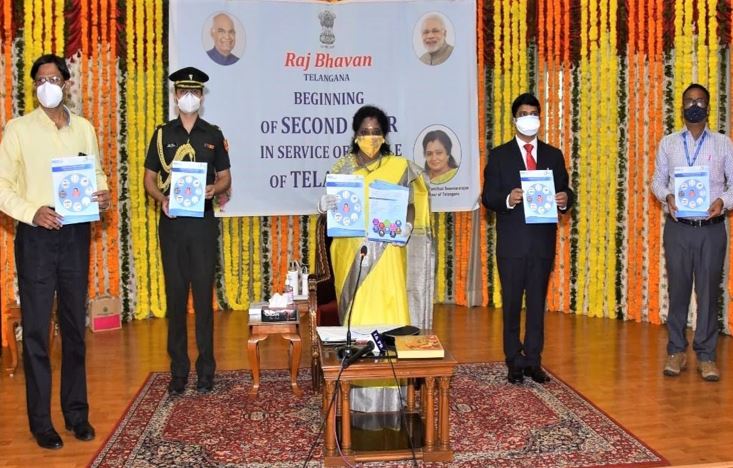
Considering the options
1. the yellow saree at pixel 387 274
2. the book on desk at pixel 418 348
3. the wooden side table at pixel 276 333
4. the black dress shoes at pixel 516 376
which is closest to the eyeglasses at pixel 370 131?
the yellow saree at pixel 387 274

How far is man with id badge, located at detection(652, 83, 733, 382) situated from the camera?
16.9 feet

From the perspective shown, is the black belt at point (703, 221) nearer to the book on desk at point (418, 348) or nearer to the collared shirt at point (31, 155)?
the book on desk at point (418, 348)

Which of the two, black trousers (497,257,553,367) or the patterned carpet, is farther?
black trousers (497,257,553,367)

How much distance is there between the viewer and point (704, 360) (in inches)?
213

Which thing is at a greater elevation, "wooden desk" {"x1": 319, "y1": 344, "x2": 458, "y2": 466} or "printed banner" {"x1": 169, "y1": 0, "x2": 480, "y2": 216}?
"printed banner" {"x1": 169, "y1": 0, "x2": 480, "y2": 216}

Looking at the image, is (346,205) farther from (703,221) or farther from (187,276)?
(703,221)

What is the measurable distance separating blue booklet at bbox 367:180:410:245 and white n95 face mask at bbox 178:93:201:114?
1333 mm

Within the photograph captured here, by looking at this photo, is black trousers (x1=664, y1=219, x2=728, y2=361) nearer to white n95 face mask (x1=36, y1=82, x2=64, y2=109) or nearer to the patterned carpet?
the patterned carpet

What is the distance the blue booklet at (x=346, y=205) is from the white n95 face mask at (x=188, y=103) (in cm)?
115

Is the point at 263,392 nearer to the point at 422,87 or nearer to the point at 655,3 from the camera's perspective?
the point at 422,87

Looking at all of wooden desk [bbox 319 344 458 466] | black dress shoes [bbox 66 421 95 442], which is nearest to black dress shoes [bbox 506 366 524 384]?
wooden desk [bbox 319 344 458 466]

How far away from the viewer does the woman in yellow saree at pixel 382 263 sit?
14.7ft

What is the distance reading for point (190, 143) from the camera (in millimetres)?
5016

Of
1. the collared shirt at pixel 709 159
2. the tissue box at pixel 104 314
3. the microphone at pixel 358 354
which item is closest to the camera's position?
the microphone at pixel 358 354
